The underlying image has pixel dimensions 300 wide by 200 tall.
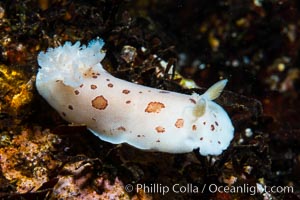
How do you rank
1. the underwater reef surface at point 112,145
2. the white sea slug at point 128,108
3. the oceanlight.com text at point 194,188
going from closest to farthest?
1. the white sea slug at point 128,108
2. the underwater reef surface at point 112,145
3. the oceanlight.com text at point 194,188

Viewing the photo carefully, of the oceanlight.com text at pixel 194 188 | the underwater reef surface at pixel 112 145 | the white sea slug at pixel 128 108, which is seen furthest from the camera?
the oceanlight.com text at pixel 194 188

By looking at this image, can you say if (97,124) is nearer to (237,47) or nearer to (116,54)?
(116,54)

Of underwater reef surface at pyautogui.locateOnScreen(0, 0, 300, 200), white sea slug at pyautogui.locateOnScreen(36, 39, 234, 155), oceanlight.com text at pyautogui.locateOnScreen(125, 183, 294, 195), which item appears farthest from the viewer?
oceanlight.com text at pyautogui.locateOnScreen(125, 183, 294, 195)

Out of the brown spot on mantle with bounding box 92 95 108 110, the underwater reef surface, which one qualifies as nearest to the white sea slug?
the brown spot on mantle with bounding box 92 95 108 110
